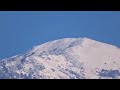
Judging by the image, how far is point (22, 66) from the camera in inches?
115
